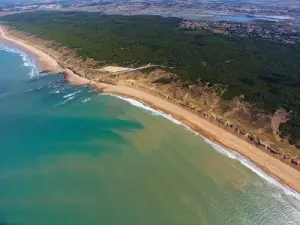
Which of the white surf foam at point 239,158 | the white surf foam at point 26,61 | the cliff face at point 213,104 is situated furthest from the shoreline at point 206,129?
the white surf foam at point 26,61

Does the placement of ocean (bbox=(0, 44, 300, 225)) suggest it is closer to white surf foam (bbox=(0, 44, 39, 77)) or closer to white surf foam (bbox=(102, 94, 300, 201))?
white surf foam (bbox=(102, 94, 300, 201))

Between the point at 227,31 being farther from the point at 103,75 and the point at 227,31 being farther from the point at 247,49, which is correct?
the point at 103,75

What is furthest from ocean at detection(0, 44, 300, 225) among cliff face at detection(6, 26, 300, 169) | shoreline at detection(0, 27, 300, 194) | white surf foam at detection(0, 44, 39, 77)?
white surf foam at detection(0, 44, 39, 77)

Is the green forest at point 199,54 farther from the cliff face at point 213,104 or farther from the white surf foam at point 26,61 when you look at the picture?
the white surf foam at point 26,61

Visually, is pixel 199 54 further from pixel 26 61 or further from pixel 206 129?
pixel 26 61

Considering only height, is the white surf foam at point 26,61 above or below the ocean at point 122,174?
below
